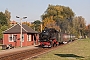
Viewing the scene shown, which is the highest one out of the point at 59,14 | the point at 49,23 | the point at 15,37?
the point at 59,14

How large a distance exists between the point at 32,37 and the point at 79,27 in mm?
79127

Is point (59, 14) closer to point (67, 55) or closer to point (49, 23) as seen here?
point (49, 23)

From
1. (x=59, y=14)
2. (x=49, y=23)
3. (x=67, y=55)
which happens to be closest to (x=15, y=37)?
(x=67, y=55)

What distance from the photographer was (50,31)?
128 ft

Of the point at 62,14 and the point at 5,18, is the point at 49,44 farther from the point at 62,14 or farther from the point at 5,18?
the point at 5,18

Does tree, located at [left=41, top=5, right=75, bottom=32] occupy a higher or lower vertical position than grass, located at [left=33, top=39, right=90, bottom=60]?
higher

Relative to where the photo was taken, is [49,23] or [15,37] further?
[49,23]

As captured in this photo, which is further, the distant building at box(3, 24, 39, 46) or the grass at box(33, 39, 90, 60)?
the distant building at box(3, 24, 39, 46)

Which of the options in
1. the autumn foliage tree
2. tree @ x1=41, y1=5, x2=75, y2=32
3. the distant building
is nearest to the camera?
the distant building

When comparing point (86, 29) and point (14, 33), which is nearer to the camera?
point (14, 33)

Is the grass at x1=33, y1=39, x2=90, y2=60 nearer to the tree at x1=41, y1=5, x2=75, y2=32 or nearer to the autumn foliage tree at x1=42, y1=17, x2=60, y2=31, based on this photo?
the autumn foliage tree at x1=42, y1=17, x2=60, y2=31

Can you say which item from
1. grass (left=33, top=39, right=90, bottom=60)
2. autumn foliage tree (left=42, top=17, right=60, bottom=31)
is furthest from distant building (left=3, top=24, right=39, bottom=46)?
autumn foliage tree (left=42, top=17, right=60, bottom=31)

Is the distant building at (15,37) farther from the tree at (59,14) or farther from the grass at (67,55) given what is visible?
the tree at (59,14)

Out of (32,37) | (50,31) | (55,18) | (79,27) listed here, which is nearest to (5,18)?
(55,18)
